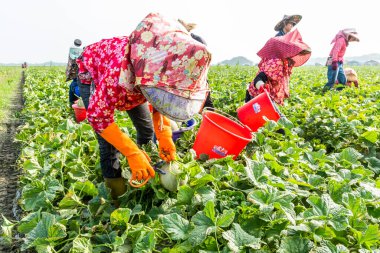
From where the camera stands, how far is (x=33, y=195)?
206 cm

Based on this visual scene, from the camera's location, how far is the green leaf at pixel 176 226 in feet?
5.25

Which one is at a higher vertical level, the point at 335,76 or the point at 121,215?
the point at 335,76

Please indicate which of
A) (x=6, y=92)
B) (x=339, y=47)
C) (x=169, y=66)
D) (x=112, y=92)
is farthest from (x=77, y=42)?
(x=6, y=92)

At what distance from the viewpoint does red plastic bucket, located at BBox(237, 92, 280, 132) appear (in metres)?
3.18

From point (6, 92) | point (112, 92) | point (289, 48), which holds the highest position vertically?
point (289, 48)

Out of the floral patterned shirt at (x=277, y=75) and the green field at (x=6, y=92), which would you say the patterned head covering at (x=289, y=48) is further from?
the green field at (x=6, y=92)

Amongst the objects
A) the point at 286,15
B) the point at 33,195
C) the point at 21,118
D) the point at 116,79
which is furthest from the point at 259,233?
the point at 21,118

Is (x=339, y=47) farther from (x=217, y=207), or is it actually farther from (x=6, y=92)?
(x=6, y=92)

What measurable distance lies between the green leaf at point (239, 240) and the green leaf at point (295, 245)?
113 millimetres

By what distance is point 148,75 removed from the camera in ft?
4.94

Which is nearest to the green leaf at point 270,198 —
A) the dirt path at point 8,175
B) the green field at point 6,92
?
the dirt path at point 8,175

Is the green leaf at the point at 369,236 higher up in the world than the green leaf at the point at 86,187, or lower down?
higher up

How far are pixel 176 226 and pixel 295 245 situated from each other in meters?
0.54

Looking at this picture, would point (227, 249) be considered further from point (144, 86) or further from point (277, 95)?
point (277, 95)
